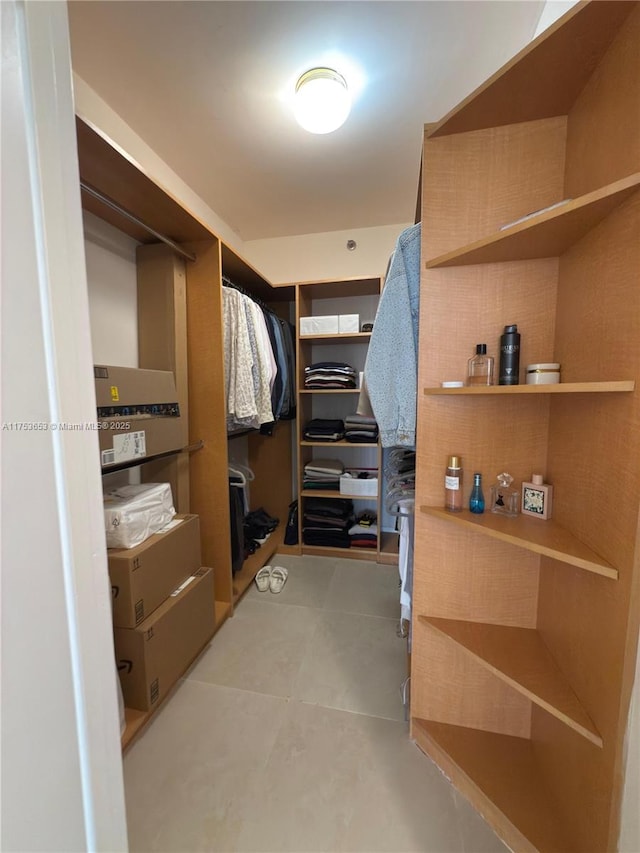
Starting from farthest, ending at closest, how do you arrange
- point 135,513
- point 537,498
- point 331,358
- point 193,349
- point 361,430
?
point 331,358, point 361,430, point 193,349, point 135,513, point 537,498

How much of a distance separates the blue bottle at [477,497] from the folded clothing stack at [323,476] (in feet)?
4.77

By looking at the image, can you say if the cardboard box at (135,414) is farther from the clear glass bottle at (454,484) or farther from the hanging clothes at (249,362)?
the clear glass bottle at (454,484)

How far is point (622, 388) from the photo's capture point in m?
0.64

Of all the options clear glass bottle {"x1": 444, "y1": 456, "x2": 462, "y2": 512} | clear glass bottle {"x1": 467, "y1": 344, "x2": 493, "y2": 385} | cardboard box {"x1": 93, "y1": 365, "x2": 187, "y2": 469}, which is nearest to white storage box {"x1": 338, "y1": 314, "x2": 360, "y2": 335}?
cardboard box {"x1": 93, "y1": 365, "x2": 187, "y2": 469}

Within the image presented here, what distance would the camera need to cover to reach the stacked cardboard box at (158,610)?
118 cm

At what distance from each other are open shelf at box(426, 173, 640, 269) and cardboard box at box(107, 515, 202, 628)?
1.42 meters

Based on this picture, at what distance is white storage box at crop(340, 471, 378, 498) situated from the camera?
2314 mm

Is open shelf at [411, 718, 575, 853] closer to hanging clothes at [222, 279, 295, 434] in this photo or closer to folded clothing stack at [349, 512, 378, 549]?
folded clothing stack at [349, 512, 378, 549]

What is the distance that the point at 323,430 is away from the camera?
2398 millimetres

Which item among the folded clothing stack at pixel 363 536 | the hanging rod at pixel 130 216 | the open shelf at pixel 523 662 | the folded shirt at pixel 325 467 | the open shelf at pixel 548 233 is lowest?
the folded clothing stack at pixel 363 536

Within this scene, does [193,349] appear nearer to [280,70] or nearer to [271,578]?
[280,70]

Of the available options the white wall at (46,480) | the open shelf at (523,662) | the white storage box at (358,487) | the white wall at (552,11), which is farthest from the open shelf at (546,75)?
the white storage box at (358,487)

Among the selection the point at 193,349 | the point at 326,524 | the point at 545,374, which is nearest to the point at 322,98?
the point at 193,349

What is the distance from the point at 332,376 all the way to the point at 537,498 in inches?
62.1
